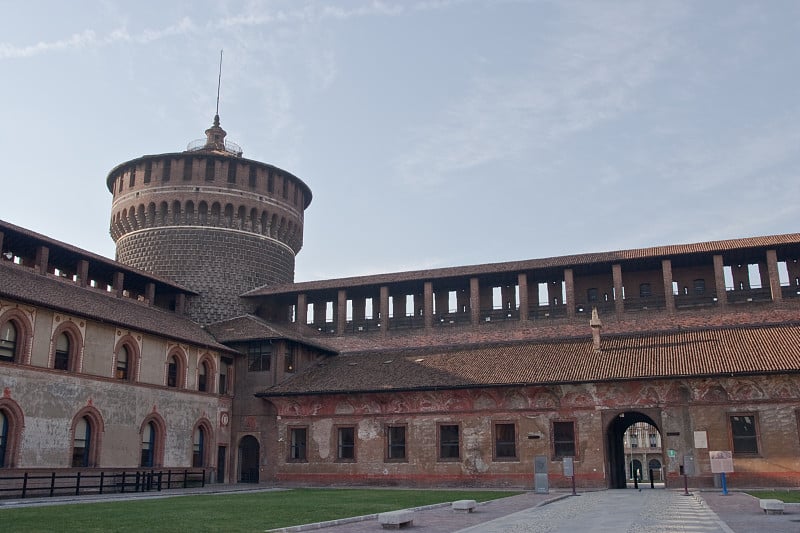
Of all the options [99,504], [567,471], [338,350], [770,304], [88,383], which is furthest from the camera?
[338,350]

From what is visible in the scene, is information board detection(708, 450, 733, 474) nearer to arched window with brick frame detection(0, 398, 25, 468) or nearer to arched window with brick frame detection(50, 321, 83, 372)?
arched window with brick frame detection(50, 321, 83, 372)

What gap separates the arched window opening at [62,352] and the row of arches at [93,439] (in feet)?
6.75

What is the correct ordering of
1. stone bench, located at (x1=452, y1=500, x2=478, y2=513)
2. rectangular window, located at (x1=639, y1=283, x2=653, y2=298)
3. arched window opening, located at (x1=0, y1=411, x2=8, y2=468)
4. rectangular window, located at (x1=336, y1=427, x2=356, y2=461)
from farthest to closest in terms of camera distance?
rectangular window, located at (x1=639, y1=283, x2=653, y2=298) < rectangular window, located at (x1=336, y1=427, x2=356, y2=461) < arched window opening, located at (x1=0, y1=411, x2=8, y2=468) < stone bench, located at (x1=452, y1=500, x2=478, y2=513)

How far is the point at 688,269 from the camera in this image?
41.1m

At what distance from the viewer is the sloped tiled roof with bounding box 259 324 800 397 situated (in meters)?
33.5

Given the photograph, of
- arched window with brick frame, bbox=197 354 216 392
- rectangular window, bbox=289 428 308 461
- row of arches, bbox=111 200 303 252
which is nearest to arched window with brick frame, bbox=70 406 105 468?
arched window with brick frame, bbox=197 354 216 392

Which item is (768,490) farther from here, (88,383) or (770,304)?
(88,383)

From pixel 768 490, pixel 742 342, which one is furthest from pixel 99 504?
pixel 742 342

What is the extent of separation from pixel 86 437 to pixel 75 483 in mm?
2168

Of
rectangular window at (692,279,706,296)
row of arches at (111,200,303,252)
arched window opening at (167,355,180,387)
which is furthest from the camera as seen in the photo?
row of arches at (111,200,303,252)

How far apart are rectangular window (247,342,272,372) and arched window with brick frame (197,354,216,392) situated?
2508 mm

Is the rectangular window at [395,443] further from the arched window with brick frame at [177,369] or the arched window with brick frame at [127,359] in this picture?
the arched window with brick frame at [127,359]

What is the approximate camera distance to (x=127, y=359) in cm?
3500

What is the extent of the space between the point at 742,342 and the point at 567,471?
11815 millimetres
